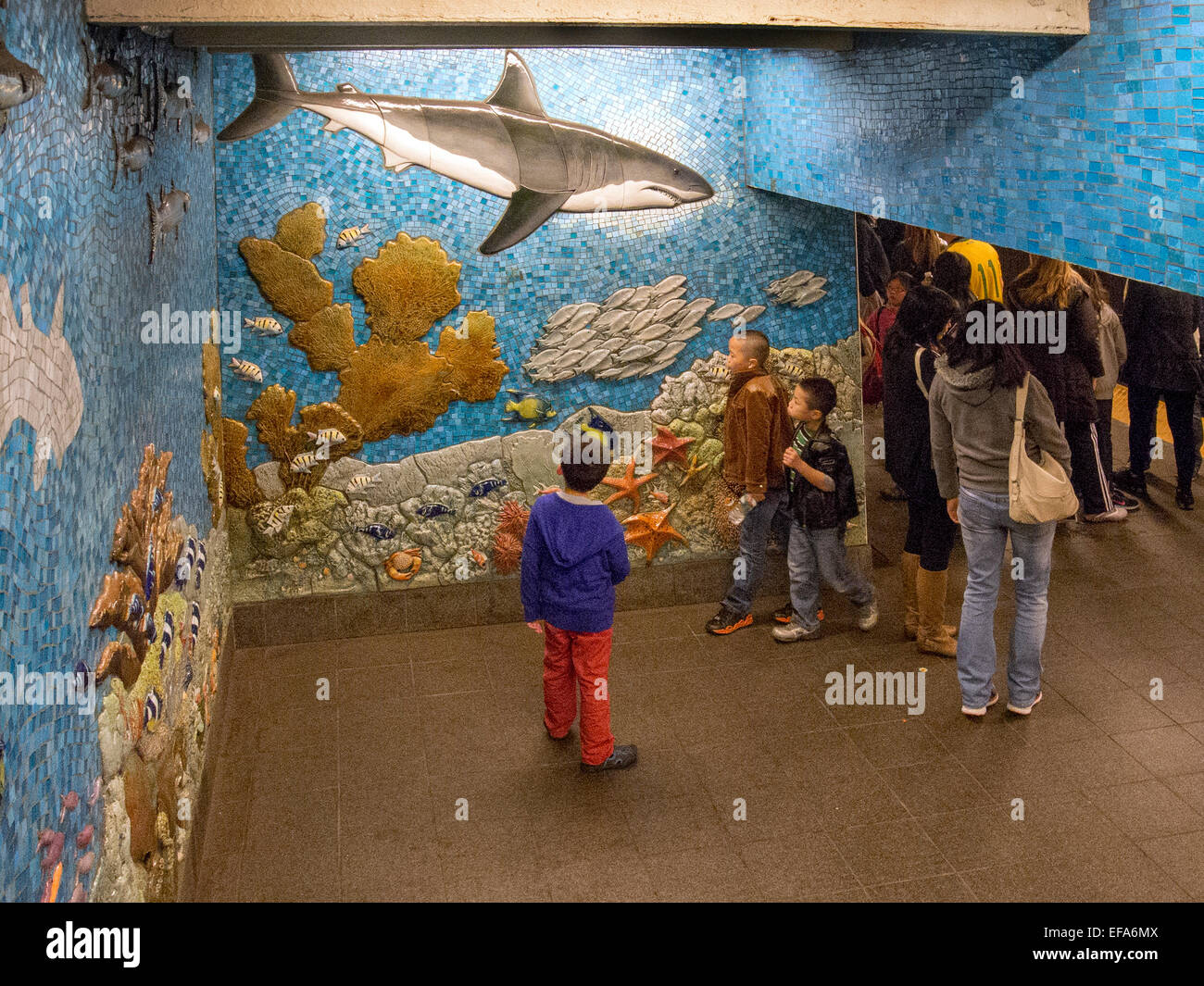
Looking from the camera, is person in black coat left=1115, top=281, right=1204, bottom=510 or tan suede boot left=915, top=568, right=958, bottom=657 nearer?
tan suede boot left=915, top=568, right=958, bottom=657

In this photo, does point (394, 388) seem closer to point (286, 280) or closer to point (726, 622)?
point (286, 280)

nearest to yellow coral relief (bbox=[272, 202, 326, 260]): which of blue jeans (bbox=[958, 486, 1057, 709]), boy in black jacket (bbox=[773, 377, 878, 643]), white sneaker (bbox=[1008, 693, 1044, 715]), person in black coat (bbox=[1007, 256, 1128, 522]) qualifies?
boy in black jacket (bbox=[773, 377, 878, 643])

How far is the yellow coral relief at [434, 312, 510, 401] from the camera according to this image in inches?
251

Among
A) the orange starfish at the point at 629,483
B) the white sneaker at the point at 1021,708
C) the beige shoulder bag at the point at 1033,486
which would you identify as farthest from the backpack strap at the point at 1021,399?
the orange starfish at the point at 629,483

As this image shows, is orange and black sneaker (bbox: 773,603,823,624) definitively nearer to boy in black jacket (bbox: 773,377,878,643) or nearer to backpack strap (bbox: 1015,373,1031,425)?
boy in black jacket (bbox: 773,377,878,643)

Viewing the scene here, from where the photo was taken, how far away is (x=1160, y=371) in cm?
812

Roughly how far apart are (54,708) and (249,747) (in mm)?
2999

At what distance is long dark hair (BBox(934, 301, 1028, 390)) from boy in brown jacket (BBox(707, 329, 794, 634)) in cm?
130

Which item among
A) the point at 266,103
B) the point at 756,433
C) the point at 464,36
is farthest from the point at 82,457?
the point at 756,433

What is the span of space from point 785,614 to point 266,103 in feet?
12.1

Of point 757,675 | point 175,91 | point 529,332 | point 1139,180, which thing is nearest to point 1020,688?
point 757,675

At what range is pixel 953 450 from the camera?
5.51 meters

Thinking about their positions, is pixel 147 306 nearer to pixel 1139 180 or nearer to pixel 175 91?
pixel 175 91

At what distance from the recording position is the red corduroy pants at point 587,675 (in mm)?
5059
